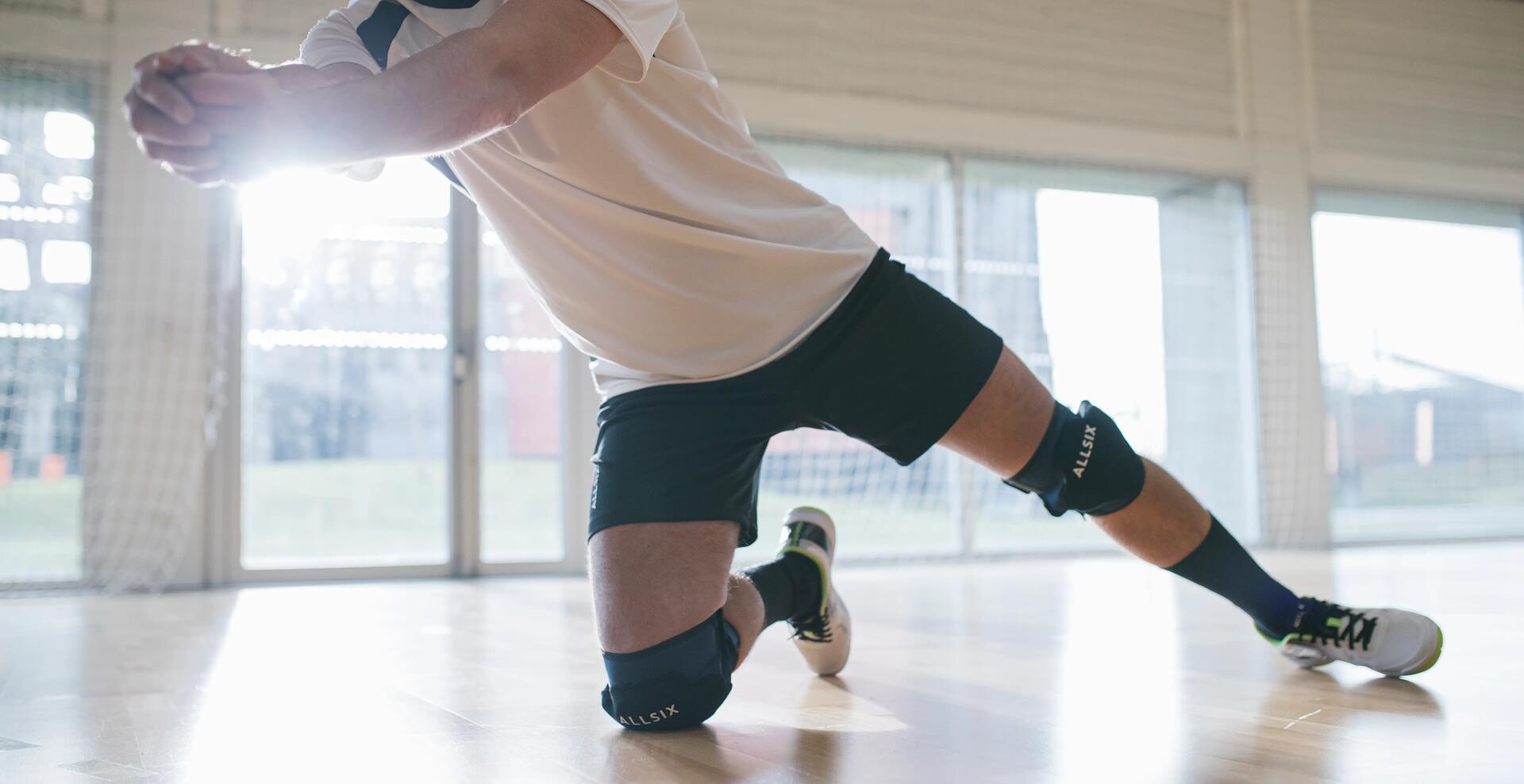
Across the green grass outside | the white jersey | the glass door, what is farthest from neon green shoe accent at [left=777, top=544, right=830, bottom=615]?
the green grass outside

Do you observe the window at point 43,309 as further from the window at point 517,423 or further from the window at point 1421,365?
the window at point 1421,365

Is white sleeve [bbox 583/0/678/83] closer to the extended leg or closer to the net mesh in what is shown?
the extended leg

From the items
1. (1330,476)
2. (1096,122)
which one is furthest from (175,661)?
(1330,476)

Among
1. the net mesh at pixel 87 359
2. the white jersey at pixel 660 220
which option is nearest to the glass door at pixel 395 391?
the net mesh at pixel 87 359

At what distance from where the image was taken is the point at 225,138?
2.86 ft

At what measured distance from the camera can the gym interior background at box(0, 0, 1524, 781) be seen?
14.6ft

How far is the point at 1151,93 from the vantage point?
6.18 m

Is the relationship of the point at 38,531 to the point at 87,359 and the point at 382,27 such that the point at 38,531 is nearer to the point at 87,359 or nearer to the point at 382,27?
the point at 87,359

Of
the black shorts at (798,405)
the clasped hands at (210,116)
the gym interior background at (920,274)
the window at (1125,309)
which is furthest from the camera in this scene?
Answer: the window at (1125,309)

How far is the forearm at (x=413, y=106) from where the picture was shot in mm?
926

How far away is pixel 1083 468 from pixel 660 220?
61 centimetres

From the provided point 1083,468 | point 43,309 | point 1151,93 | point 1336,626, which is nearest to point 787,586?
point 1083,468

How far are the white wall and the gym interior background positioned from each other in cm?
2

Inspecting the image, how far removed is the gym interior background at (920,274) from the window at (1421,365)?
0.02 m
